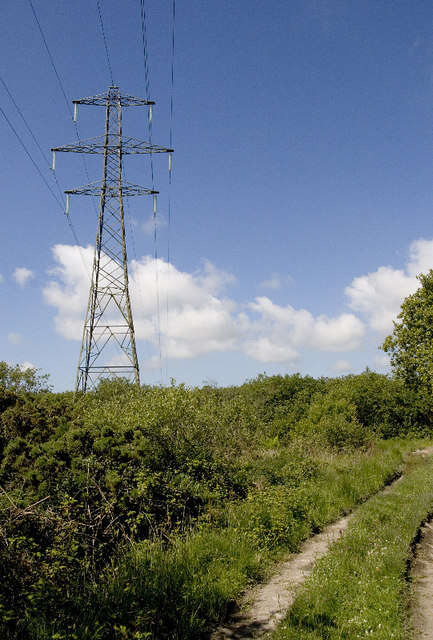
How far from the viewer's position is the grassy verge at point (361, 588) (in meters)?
5.15

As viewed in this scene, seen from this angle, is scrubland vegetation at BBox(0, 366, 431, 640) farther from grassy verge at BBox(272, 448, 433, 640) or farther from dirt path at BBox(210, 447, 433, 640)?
grassy verge at BBox(272, 448, 433, 640)

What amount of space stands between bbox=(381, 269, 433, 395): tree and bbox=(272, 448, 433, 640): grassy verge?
66.6 feet

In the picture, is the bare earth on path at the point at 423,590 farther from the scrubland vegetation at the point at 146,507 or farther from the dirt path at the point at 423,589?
the scrubland vegetation at the point at 146,507

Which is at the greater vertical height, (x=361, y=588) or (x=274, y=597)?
(x=361, y=588)

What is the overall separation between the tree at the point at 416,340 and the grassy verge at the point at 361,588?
20.3 meters

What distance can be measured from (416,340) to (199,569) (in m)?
26.7

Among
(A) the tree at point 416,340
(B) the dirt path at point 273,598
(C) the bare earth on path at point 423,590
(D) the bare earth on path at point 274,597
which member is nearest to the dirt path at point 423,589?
(C) the bare earth on path at point 423,590

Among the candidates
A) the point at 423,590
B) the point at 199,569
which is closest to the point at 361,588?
the point at 423,590

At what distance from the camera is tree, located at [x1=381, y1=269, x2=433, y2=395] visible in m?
28.0

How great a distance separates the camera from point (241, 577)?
21.7 feet

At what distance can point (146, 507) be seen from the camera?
8.45m

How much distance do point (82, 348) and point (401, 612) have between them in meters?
15.0

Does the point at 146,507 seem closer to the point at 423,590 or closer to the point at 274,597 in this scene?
the point at 274,597

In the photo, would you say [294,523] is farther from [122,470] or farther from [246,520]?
[122,470]
